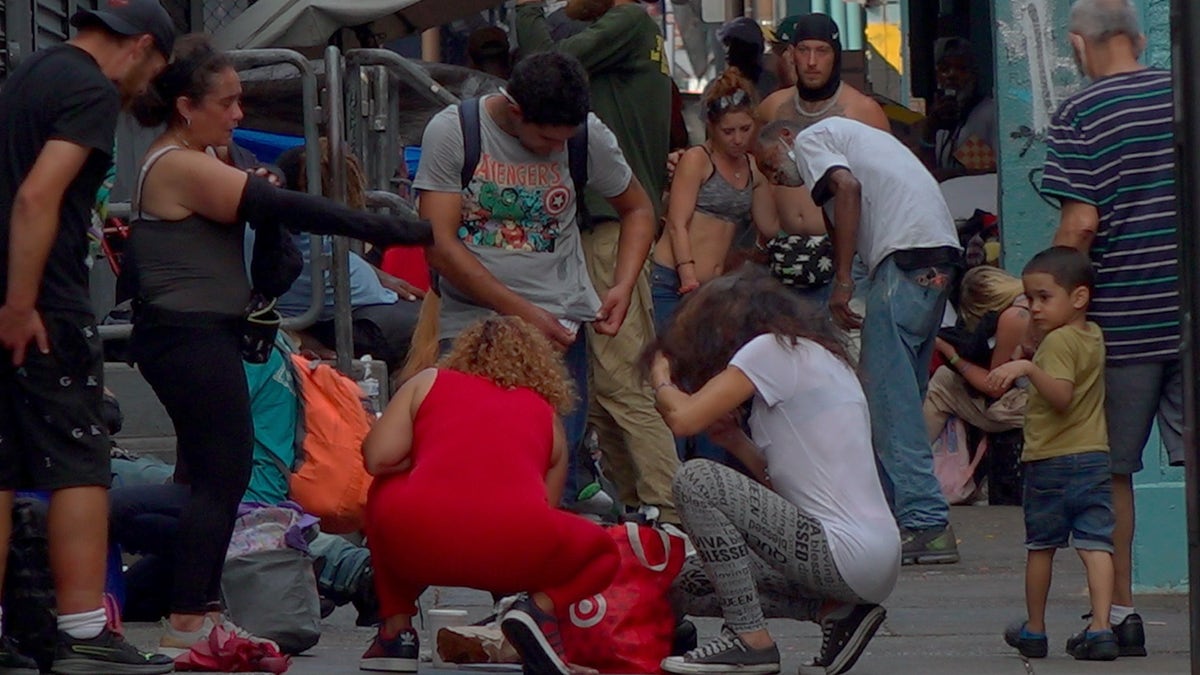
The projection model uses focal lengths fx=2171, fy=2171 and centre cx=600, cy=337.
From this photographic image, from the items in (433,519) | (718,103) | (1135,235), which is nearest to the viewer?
(433,519)

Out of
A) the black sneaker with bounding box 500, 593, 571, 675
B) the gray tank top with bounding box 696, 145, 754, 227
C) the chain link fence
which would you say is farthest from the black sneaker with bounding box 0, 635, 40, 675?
the chain link fence

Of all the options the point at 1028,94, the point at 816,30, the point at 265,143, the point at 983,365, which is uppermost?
the point at 816,30

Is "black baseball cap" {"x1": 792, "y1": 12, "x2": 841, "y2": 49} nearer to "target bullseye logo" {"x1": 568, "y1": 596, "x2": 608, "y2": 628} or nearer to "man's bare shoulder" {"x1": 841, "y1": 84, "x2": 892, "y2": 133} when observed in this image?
"man's bare shoulder" {"x1": 841, "y1": 84, "x2": 892, "y2": 133}

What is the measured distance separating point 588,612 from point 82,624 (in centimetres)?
130

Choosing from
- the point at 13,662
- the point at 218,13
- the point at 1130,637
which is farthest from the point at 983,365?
the point at 13,662

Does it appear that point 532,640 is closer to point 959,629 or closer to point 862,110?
point 959,629

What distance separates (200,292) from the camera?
225 inches

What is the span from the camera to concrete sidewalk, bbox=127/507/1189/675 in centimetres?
591

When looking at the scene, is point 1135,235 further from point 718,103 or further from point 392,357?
point 392,357

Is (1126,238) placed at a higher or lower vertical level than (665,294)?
higher

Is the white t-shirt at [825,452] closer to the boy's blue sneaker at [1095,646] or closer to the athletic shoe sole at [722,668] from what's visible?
the athletic shoe sole at [722,668]

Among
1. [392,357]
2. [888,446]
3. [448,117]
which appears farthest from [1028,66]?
[448,117]

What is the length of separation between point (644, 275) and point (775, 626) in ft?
5.79

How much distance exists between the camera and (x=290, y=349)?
24.1 ft
